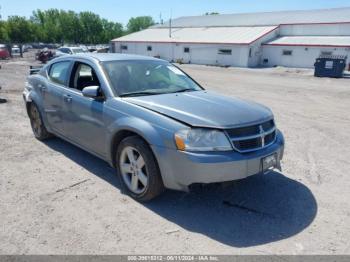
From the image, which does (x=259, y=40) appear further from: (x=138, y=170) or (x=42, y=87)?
(x=138, y=170)

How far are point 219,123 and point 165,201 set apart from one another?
47.9 inches

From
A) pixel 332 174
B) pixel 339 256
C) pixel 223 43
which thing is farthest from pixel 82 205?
pixel 223 43

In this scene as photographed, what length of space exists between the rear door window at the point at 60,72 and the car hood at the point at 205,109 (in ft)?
5.43

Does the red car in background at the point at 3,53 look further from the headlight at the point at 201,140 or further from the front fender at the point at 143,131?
the headlight at the point at 201,140

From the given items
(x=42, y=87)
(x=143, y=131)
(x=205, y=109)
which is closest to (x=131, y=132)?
(x=143, y=131)

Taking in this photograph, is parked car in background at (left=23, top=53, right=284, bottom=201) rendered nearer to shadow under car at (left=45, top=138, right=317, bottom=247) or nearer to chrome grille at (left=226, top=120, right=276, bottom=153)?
chrome grille at (left=226, top=120, right=276, bottom=153)

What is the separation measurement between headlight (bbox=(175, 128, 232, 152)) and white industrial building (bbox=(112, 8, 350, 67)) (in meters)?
30.6

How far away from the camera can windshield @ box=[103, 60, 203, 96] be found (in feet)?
14.0

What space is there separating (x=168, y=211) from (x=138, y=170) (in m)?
0.58

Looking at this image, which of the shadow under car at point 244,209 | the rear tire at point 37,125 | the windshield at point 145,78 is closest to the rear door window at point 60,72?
the rear tire at point 37,125

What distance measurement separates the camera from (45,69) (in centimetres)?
586

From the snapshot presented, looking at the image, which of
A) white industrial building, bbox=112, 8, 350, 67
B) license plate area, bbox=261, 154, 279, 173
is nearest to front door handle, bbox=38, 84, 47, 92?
license plate area, bbox=261, 154, 279, 173

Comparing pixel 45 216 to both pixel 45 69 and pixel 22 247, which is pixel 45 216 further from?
pixel 45 69

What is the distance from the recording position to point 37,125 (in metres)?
6.08
